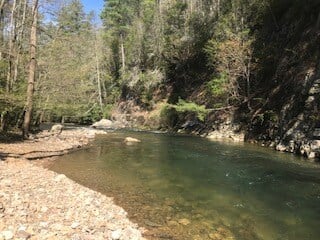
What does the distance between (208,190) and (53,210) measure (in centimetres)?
446

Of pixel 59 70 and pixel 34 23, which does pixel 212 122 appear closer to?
pixel 59 70

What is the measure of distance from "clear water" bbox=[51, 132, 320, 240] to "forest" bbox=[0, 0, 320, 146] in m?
4.31

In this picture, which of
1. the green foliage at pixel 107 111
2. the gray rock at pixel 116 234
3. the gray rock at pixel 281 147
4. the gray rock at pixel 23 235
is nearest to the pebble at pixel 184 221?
the gray rock at pixel 116 234

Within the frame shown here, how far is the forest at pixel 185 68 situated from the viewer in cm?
1600

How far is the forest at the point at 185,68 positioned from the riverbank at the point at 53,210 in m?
5.62

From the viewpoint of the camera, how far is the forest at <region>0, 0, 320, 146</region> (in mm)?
16000

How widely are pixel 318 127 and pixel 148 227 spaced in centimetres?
1157

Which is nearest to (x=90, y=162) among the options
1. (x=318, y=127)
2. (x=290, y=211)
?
(x=290, y=211)

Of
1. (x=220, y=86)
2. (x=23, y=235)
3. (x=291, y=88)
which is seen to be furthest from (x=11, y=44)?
(x=220, y=86)

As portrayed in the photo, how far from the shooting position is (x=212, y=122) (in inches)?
1025

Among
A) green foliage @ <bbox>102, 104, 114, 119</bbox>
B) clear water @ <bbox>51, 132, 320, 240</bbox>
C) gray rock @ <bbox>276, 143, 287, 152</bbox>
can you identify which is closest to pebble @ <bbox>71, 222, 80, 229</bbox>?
clear water @ <bbox>51, 132, 320, 240</bbox>

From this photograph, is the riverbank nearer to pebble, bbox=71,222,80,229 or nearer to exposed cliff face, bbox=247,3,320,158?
pebble, bbox=71,222,80,229

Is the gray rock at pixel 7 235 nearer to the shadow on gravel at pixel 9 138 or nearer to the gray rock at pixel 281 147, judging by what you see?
the shadow on gravel at pixel 9 138

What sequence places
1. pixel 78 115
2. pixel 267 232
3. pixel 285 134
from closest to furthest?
1. pixel 267 232
2. pixel 285 134
3. pixel 78 115
